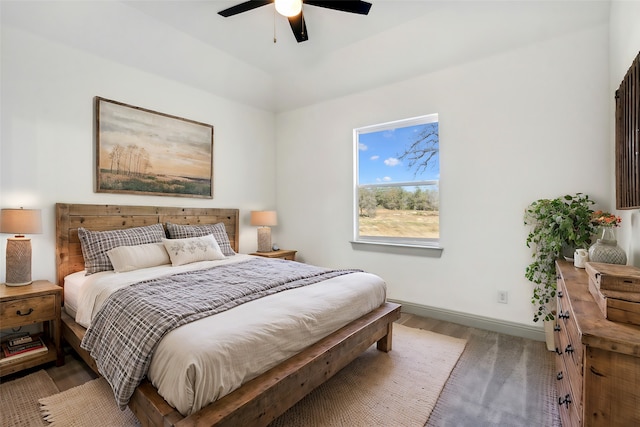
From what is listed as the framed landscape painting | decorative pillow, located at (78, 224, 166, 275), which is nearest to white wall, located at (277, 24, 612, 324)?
the framed landscape painting

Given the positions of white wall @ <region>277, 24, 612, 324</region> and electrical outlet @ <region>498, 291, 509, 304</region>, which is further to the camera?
electrical outlet @ <region>498, 291, 509, 304</region>

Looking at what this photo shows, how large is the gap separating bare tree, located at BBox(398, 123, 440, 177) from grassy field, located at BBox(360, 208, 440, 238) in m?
0.50

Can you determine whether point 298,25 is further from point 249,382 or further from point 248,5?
point 249,382

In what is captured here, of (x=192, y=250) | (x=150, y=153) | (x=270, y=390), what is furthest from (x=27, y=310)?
(x=270, y=390)

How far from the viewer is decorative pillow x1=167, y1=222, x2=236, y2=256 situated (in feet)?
10.6

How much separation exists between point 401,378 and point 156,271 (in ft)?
6.90

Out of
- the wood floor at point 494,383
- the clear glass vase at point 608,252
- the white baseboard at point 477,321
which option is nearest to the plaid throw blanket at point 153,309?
the wood floor at point 494,383

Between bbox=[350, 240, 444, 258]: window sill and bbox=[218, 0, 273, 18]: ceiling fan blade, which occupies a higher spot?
bbox=[218, 0, 273, 18]: ceiling fan blade

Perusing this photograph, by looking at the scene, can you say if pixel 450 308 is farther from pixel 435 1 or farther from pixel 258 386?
pixel 435 1

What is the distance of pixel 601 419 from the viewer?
3.13ft

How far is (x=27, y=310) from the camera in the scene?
7.03 feet

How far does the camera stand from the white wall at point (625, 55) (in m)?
1.67

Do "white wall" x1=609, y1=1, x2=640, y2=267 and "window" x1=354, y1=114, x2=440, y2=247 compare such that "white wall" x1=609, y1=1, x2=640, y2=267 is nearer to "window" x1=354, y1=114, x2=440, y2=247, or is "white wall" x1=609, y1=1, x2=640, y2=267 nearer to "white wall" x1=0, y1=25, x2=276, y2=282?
"window" x1=354, y1=114, x2=440, y2=247

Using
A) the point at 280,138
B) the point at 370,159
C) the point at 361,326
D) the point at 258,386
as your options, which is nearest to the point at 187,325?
the point at 258,386
